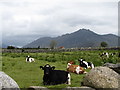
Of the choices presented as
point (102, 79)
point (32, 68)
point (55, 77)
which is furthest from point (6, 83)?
point (32, 68)

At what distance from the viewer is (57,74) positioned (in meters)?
10.1

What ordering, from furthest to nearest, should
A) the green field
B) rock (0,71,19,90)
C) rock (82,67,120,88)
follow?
the green field, rock (82,67,120,88), rock (0,71,19,90)

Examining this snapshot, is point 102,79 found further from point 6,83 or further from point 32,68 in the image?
point 32,68

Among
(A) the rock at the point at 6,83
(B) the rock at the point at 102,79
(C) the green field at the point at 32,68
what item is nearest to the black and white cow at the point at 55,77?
(C) the green field at the point at 32,68

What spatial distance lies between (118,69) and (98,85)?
1.81 m

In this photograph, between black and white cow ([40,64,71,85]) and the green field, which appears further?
the green field

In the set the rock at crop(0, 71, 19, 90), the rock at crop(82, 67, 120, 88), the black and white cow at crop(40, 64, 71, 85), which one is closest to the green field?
the black and white cow at crop(40, 64, 71, 85)

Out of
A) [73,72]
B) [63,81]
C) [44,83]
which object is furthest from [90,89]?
[73,72]

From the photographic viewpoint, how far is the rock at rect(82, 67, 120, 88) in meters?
8.32

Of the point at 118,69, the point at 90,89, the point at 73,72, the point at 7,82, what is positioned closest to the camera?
the point at 7,82

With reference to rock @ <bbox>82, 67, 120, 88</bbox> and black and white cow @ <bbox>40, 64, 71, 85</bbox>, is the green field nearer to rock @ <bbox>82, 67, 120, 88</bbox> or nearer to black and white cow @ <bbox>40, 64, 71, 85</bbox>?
black and white cow @ <bbox>40, 64, 71, 85</bbox>

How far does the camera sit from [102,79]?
8391 mm

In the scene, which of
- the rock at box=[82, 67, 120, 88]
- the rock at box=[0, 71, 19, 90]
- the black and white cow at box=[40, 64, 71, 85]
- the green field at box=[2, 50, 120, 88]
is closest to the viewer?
the rock at box=[0, 71, 19, 90]

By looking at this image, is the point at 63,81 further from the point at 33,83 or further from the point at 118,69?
the point at 118,69
